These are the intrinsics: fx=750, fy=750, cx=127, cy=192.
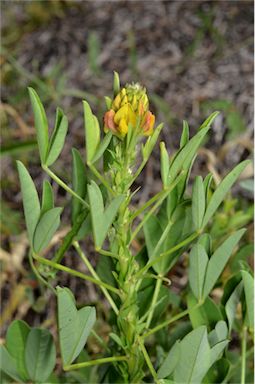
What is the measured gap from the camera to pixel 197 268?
636 millimetres

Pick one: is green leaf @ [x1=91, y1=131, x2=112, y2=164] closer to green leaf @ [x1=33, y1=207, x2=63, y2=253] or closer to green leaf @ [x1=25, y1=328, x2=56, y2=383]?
green leaf @ [x1=33, y1=207, x2=63, y2=253]

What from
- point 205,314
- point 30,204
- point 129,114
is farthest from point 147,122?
point 205,314

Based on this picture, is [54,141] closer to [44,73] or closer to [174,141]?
[174,141]

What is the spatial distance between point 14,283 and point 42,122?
70cm

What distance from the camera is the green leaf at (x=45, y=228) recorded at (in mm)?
583

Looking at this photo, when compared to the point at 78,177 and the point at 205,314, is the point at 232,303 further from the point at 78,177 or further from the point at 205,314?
the point at 78,177

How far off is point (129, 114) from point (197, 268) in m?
0.15

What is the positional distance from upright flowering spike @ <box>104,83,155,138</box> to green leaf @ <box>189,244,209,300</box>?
0.12 meters

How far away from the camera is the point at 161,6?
1.74m

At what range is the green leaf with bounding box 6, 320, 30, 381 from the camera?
687 millimetres

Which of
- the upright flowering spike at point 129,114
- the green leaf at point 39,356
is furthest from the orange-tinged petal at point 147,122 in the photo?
the green leaf at point 39,356

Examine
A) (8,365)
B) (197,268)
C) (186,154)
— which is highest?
(186,154)

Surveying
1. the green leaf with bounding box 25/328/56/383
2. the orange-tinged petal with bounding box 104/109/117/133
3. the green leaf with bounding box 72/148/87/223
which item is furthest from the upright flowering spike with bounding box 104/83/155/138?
the green leaf with bounding box 25/328/56/383

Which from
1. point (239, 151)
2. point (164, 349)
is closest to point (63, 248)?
point (164, 349)
